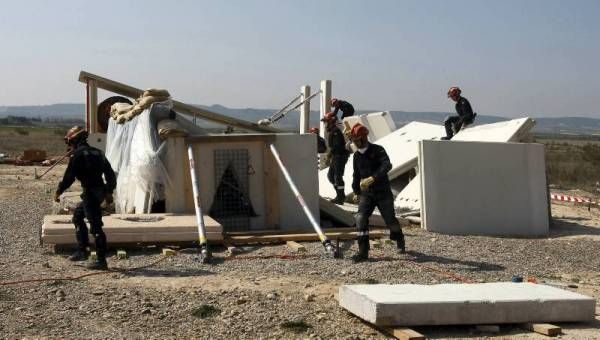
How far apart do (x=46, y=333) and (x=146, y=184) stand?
6.07 metres

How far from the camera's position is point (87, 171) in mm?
10117

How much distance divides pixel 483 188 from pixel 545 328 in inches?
280

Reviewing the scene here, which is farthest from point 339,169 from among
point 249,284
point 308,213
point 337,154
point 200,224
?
point 249,284

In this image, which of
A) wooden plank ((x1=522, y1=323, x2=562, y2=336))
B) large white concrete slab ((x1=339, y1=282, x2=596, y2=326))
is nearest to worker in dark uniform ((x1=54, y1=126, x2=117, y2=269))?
large white concrete slab ((x1=339, y1=282, x2=596, y2=326))

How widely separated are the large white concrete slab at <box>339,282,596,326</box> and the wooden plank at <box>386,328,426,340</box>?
0.11 meters

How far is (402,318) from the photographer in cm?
731

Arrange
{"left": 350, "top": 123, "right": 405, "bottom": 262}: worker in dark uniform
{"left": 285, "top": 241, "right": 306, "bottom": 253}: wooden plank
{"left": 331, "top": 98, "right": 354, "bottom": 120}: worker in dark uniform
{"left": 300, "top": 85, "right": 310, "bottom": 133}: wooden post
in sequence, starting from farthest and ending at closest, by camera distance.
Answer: {"left": 300, "top": 85, "right": 310, "bottom": 133}: wooden post → {"left": 331, "top": 98, "right": 354, "bottom": 120}: worker in dark uniform → {"left": 285, "top": 241, "right": 306, "bottom": 253}: wooden plank → {"left": 350, "top": 123, "right": 405, "bottom": 262}: worker in dark uniform

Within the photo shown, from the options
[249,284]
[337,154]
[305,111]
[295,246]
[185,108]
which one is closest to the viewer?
[249,284]

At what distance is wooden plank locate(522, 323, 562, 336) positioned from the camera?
7352 mm

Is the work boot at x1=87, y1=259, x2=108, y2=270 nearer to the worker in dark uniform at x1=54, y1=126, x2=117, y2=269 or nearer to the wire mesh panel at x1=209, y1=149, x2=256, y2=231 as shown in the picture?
the worker in dark uniform at x1=54, y1=126, x2=117, y2=269

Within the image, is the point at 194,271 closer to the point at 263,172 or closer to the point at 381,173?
the point at 381,173

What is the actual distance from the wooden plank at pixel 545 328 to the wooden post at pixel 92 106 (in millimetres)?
12529

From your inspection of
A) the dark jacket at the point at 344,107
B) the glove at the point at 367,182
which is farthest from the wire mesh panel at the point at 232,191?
the dark jacket at the point at 344,107

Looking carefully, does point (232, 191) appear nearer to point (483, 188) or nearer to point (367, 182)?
point (367, 182)
